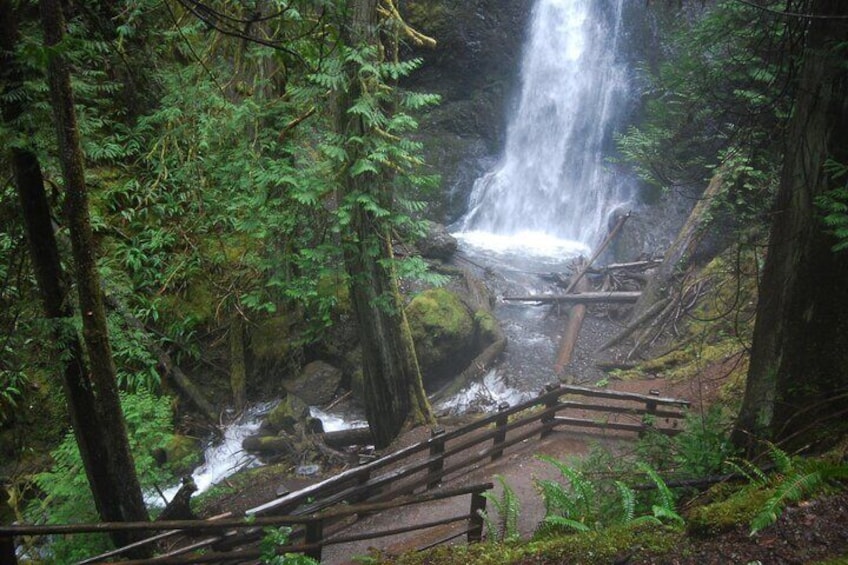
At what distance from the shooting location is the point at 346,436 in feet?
33.8

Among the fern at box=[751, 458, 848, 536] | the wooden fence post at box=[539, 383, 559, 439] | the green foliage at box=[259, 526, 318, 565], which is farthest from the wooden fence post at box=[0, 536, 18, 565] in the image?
the wooden fence post at box=[539, 383, 559, 439]

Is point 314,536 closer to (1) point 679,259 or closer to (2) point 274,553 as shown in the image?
(2) point 274,553

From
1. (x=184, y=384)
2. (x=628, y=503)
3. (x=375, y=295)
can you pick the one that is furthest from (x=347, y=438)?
(x=628, y=503)

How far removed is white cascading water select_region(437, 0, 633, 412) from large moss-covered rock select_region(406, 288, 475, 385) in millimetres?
7130

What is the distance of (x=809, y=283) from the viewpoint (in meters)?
4.36

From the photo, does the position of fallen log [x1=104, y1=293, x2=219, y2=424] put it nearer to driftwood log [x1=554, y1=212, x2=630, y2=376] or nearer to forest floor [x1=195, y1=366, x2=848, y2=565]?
forest floor [x1=195, y1=366, x2=848, y2=565]

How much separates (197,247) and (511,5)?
1961 centimetres

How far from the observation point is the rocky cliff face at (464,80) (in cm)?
2303

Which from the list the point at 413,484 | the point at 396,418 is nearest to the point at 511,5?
the point at 396,418

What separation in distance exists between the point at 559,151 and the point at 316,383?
56.7 feet

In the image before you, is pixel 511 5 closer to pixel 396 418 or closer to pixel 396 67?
pixel 396 67

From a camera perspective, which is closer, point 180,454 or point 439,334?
point 180,454

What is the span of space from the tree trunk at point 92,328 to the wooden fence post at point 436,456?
3.52m

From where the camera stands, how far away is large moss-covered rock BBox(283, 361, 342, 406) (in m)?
11.7
